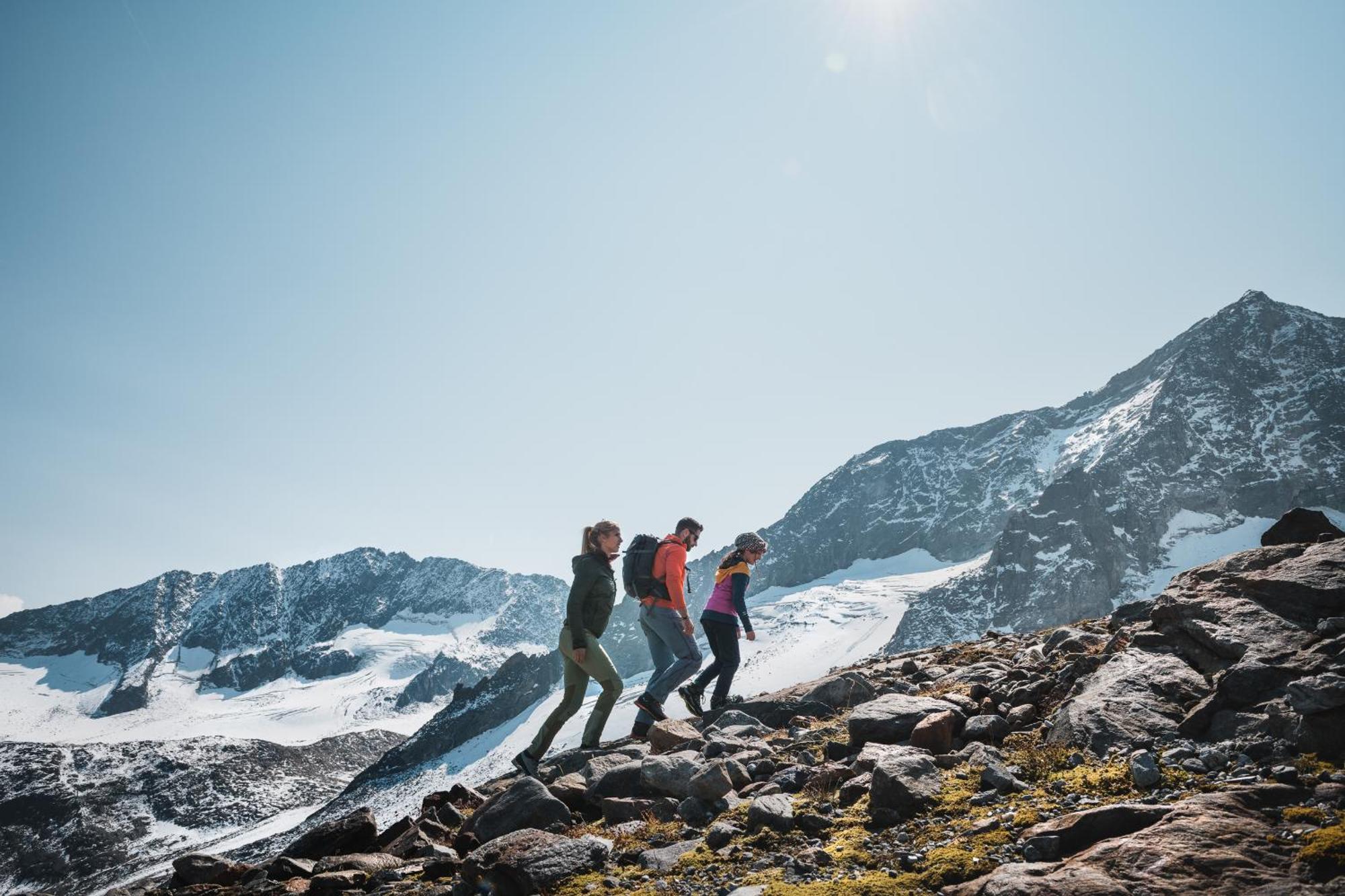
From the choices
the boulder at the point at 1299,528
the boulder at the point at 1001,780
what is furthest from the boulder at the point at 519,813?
the boulder at the point at 1299,528

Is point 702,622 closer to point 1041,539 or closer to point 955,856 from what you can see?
point 955,856

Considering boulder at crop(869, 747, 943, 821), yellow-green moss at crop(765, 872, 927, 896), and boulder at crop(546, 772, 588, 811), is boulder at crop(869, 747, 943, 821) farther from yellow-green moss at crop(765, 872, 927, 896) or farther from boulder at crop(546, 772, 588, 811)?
boulder at crop(546, 772, 588, 811)

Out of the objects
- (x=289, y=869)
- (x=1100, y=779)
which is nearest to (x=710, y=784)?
(x=1100, y=779)

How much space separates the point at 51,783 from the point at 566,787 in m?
248

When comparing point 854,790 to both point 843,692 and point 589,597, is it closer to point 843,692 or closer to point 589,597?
point 589,597

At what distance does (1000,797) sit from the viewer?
17.4 feet

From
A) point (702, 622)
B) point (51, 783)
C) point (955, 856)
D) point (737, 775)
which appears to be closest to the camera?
point (955, 856)

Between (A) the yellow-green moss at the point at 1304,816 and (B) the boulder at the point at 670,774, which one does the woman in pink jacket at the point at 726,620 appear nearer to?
(B) the boulder at the point at 670,774

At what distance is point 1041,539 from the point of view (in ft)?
589

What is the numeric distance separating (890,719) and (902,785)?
7.11ft

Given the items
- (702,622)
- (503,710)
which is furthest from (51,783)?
(702,622)

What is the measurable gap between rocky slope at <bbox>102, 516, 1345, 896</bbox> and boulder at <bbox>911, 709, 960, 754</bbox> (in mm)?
27

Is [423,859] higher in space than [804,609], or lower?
higher

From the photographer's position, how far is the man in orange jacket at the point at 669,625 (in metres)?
11.1
